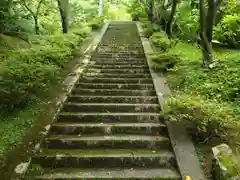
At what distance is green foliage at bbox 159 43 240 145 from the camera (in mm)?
4715

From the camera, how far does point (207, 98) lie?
20.1ft

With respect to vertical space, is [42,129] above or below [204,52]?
below

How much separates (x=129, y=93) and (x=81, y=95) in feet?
3.83

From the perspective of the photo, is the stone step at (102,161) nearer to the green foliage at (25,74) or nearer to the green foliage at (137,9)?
the green foliage at (25,74)

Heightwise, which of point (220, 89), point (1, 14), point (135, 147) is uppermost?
point (1, 14)

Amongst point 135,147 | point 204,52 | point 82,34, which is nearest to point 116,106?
point 135,147

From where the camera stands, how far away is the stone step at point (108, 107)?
6.22 meters

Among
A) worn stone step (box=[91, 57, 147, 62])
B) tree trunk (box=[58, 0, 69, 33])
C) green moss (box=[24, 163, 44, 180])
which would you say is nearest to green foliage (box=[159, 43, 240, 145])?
worn stone step (box=[91, 57, 147, 62])

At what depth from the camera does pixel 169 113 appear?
16.7 ft

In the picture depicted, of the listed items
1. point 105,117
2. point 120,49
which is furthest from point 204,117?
point 120,49

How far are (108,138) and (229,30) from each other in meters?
8.78

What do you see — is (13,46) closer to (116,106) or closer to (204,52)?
(116,106)

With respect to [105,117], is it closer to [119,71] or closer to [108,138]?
[108,138]

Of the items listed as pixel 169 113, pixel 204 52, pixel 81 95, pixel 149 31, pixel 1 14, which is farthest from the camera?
pixel 149 31
